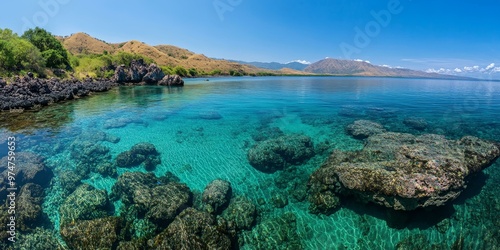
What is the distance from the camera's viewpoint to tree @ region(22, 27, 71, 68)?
66.0m

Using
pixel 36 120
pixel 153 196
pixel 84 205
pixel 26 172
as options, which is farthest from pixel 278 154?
pixel 36 120

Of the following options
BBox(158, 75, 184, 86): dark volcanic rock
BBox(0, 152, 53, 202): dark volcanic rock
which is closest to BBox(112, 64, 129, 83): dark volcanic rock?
BBox(158, 75, 184, 86): dark volcanic rock

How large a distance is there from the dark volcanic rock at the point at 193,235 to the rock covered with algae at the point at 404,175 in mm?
4775

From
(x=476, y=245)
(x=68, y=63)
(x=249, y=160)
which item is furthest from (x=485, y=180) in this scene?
(x=68, y=63)

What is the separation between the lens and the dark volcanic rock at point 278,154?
589 inches

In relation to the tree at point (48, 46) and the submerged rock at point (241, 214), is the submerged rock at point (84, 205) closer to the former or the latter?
the submerged rock at point (241, 214)

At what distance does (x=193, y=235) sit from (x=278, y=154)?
833 cm

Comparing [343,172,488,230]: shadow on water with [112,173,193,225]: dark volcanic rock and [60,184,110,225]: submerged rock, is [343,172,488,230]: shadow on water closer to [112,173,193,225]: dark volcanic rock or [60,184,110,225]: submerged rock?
[112,173,193,225]: dark volcanic rock

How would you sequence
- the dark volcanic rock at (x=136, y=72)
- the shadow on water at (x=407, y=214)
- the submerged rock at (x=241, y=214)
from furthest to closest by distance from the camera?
the dark volcanic rock at (x=136, y=72)
the submerged rock at (x=241, y=214)
the shadow on water at (x=407, y=214)

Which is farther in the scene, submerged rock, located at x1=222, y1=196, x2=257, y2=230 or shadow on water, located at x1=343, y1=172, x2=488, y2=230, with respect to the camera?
submerged rock, located at x1=222, y1=196, x2=257, y2=230

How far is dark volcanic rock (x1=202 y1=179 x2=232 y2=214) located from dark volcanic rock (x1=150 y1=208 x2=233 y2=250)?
159cm

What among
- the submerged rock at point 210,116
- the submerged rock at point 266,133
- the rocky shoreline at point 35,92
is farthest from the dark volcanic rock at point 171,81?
the submerged rock at point 266,133

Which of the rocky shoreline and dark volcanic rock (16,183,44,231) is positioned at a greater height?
the rocky shoreline

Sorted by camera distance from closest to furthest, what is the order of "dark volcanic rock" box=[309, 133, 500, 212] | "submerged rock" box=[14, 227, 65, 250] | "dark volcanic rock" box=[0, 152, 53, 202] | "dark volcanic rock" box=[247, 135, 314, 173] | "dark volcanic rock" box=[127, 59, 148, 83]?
"submerged rock" box=[14, 227, 65, 250], "dark volcanic rock" box=[309, 133, 500, 212], "dark volcanic rock" box=[0, 152, 53, 202], "dark volcanic rock" box=[247, 135, 314, 173], "dark volcanic rock" box=[127, 59, 148, 83]
